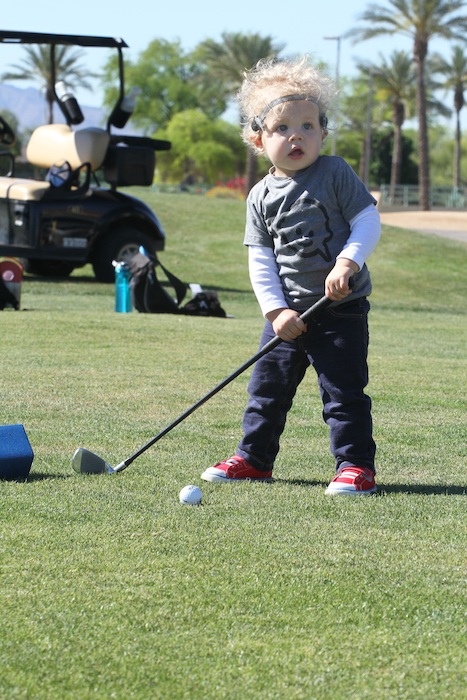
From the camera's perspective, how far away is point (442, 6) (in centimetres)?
4219

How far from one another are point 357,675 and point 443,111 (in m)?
61.0

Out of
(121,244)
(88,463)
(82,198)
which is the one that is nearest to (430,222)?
(121,244)

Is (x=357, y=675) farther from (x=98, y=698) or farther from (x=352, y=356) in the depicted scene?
(x=352, y=356)

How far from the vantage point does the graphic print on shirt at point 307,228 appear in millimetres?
4242

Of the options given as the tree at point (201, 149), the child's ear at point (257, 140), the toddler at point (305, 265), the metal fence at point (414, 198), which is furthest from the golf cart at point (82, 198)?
the tree at point (201, 149)

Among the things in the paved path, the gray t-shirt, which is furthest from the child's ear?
the paved path

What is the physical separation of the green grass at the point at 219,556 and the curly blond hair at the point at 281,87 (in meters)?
1.42

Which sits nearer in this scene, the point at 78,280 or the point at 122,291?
the point at 122,291

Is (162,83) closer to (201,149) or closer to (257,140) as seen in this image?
(201,149)

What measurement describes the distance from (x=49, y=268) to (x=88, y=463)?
42.5ft

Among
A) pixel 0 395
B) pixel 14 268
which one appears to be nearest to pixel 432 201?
pixel 14 268

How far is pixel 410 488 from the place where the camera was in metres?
4.23

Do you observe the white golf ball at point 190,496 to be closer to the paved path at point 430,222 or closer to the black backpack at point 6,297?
the black backpack at point 6,297

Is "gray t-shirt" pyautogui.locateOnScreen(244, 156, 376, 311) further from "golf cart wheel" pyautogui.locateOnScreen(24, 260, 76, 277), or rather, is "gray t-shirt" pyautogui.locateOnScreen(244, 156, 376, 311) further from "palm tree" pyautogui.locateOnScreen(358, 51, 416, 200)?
"palm tree" pyautogui.locateOnScreen(358, 51, 416, 200)
